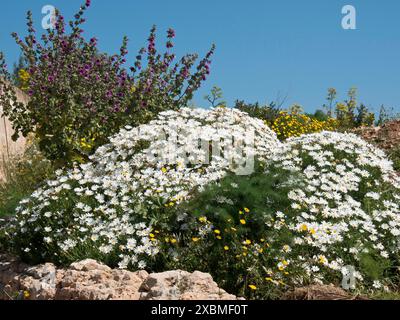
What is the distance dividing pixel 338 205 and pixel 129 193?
86.9 inches

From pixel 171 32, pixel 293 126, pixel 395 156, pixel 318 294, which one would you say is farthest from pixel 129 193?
pixel 293 126

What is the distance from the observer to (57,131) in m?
8.50

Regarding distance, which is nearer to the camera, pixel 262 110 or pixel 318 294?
pixel 318 294

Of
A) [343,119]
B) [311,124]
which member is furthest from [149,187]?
[343,119]

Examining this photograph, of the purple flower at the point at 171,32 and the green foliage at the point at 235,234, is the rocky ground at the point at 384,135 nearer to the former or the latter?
the purple flower at the point at 171,32

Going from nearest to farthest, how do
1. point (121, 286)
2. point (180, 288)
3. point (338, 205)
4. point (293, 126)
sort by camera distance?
point (180, 288)
point (121, 286)
point (338, 205)
point (293, 126)

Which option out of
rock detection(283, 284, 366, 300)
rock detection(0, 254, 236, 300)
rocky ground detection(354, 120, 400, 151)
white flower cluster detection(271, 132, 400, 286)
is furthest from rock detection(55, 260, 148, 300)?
rocky ground detection(354, 120, 400, 151)

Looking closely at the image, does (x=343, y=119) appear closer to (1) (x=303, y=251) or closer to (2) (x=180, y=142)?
(2) (x=180, y=142)

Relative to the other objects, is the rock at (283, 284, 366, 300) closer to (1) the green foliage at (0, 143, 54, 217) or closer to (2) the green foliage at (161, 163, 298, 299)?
(2) the green foliage at (161, 163, 298, 299)

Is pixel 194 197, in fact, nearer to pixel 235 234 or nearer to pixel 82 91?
pixel 235 234

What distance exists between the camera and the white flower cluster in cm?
521

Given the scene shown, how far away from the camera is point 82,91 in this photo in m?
8.69
